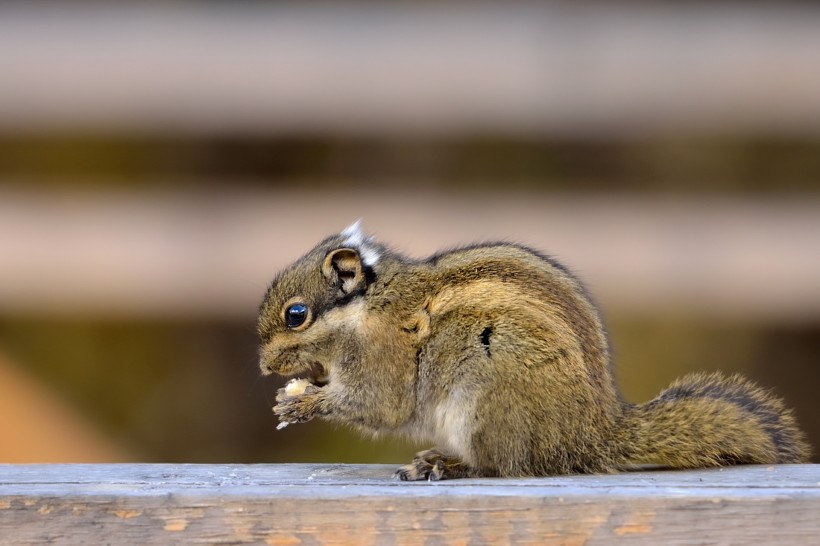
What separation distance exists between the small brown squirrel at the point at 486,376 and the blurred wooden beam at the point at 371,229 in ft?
5.06

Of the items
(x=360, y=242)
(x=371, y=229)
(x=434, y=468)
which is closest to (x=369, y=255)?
(x=360, y=242)

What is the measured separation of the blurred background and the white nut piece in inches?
58.8

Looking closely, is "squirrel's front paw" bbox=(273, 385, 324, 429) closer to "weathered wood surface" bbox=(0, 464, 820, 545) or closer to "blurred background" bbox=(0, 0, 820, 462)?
"weathered wood surface" bbox=(0, 464, 820, 545)

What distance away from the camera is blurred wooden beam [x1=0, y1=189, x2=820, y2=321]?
4.25 m

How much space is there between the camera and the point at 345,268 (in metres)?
2.59

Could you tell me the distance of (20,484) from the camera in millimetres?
1998

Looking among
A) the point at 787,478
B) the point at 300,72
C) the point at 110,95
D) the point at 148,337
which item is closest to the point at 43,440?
the point at 148,337

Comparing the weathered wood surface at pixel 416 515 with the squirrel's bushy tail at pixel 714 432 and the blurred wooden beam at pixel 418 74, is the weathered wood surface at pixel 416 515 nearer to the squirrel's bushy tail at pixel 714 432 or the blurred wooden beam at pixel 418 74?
the squirrel's bushy tail at pixel 714 432

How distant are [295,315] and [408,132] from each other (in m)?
2.00

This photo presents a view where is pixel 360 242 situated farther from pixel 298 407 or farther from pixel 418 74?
pixel 418 74

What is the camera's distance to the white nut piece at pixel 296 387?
258 cm

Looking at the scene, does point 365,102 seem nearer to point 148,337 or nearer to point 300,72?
point 300,72

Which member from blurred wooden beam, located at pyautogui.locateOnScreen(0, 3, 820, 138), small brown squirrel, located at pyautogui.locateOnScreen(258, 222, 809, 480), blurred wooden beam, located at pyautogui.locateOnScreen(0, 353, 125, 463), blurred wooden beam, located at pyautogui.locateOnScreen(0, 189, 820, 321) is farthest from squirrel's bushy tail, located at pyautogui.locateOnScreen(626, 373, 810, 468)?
blurred wooden beam, located at pyautogui.locateOnScreen(0, 353, 125, 463)

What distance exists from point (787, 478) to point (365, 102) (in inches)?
103
